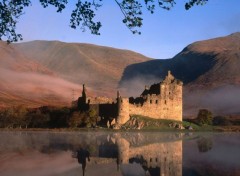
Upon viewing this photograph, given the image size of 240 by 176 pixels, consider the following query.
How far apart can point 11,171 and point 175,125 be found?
194 ft

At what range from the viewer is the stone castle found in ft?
270

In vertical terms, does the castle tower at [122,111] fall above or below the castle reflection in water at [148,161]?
above

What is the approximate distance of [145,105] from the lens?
87.6 m

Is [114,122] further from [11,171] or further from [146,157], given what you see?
[11,171]

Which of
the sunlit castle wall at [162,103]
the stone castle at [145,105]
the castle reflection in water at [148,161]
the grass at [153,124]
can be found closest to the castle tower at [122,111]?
the stone castle at [145,105]

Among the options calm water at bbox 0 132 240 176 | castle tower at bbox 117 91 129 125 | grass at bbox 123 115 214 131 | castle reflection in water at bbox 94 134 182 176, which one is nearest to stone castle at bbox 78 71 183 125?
castle tower at bbox 117 91 129 125

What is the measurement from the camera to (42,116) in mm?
89875

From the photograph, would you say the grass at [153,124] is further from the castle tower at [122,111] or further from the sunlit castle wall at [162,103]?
the sunlit castle wall at [162,103]

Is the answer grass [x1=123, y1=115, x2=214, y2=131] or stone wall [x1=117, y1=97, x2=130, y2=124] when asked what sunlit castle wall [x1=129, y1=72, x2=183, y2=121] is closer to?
grass [x1=123, y1=115, x2=214, y2=131]

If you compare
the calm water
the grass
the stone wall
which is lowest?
the calm water

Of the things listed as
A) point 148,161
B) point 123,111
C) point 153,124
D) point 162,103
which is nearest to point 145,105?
point 162,103

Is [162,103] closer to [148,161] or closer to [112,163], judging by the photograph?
[148,161]

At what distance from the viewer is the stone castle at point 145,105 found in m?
82.2

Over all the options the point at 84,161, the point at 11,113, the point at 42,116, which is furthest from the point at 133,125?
the point at 84,161
